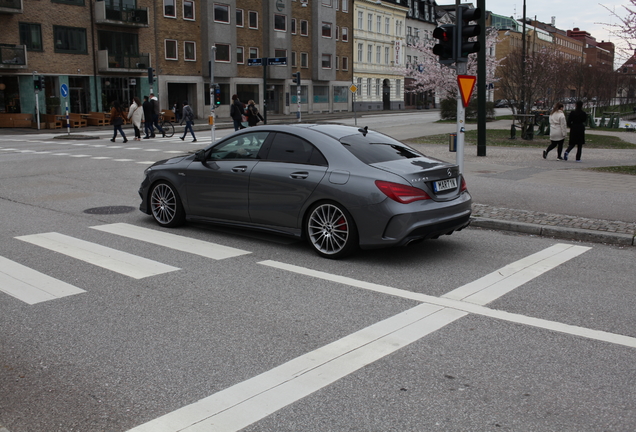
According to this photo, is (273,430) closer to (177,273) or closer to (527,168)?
(177,273)

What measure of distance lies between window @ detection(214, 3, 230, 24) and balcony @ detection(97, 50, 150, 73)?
27.2ft

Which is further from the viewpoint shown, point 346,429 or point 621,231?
point 621,231

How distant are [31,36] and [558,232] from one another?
42.1m

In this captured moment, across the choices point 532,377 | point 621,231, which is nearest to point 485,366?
point 532,377

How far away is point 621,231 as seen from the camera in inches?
336

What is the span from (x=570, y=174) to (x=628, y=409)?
464 inches

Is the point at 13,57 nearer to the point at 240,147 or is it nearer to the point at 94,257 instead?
the point at 240,147

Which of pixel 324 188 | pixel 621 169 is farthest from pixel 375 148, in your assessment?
pixel 621 169

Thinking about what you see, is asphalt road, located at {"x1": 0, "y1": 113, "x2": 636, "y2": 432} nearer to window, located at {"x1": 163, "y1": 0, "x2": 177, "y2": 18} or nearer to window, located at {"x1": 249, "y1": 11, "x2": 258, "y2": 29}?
window, located at {"x1": 163, "y1": 0, "x2": 177, "y2": 18}

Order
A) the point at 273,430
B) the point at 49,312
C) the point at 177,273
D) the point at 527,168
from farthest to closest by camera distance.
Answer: the point at 527,168, the point at 177,273, the point at 49,312, the point at 273,430

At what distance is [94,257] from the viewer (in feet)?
24.5

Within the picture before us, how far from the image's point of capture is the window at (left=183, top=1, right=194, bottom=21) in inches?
2087

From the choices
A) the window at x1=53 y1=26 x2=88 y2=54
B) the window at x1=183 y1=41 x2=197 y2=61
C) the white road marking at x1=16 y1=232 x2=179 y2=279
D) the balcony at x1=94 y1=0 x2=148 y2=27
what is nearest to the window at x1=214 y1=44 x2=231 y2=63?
the window at x1=183 y1=41 x2=197 y2=61

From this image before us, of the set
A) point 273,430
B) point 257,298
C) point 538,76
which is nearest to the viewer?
point 273,430
